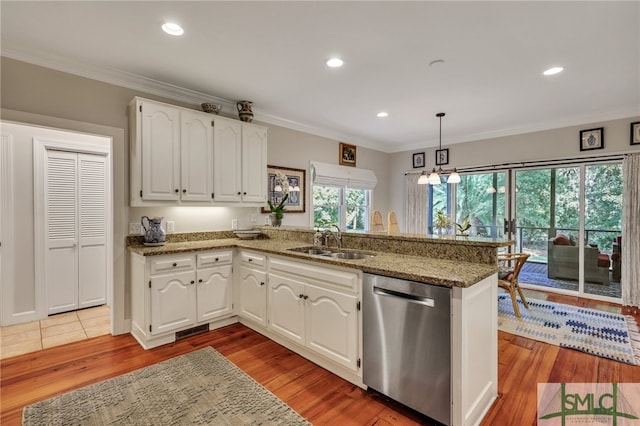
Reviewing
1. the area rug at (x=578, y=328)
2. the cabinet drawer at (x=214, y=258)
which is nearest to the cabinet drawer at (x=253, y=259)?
the cabinet drawer at (x=214, y=258)

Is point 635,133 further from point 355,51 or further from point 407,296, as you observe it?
point 407,296

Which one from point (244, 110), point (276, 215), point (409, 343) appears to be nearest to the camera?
point (409, 343)

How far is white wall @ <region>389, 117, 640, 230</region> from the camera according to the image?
4023 mm

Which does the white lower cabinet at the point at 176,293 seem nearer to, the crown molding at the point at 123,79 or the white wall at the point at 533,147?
the crown molding at the point at 123,79

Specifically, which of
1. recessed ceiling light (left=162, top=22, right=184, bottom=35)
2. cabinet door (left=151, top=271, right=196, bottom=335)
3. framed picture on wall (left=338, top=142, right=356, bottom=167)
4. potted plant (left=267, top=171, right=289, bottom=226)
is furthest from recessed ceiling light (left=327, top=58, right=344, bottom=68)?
framed picture on wall (left=338, top=142, right=356, bottom=167)

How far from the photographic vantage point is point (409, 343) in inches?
71.4

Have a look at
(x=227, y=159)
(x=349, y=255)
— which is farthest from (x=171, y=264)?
(x=349, y=255)

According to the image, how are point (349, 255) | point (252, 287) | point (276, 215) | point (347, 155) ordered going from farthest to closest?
point (347, 155) → point (276, 215) → point (252, 287) → point (349, 255)

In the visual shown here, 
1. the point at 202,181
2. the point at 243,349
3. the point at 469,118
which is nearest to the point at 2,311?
the point at 202,181

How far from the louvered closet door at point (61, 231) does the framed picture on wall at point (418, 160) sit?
18.3 ft

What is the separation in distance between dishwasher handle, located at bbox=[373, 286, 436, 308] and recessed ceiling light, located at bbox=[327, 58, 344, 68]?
6.65ft

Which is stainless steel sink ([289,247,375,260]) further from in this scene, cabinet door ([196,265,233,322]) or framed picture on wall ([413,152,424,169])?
framed picture on wall ([413,152,424,169])

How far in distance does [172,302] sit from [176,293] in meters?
0.09

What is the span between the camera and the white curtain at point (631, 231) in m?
3.88
